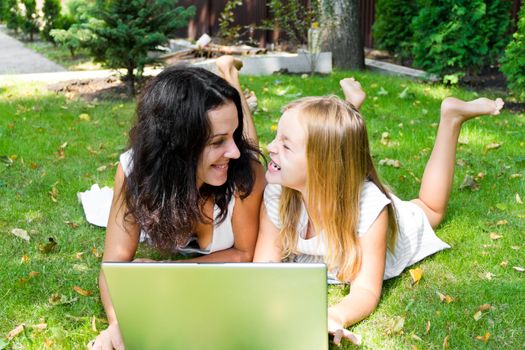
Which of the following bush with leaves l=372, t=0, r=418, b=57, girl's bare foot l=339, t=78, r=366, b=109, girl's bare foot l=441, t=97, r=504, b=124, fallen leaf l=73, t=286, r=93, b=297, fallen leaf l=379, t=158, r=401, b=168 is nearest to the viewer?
fallen leaf l=73, t=286, r=93, b=297

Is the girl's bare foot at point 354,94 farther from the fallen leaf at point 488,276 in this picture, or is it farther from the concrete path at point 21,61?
the concrete path at point 21,61

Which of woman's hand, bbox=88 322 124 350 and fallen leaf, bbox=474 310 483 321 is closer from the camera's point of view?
woman's hand, bbox=88 322 124 350

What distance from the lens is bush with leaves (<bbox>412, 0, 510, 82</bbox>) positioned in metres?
7.18

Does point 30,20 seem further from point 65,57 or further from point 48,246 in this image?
point 48,246

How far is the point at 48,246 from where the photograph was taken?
131 inches

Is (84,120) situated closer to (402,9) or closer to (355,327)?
(355,327)

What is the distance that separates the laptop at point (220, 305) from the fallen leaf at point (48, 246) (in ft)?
4.54

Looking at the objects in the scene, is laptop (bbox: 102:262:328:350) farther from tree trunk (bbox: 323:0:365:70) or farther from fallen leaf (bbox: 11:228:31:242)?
tree trunk (bbox: 323:0:365:70)

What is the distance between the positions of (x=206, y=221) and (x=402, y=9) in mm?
7075

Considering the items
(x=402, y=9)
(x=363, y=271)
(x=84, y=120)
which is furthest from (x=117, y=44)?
(x=363, y=271)

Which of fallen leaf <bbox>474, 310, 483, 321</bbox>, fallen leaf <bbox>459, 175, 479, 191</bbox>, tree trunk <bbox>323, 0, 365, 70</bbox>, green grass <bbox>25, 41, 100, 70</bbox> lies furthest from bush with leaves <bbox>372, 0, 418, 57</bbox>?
fallen leaf <bbox>474, 310, 483, 321</bbox>

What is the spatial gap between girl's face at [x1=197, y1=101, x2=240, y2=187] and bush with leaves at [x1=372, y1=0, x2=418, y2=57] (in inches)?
269

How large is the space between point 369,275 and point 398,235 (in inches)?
17.8

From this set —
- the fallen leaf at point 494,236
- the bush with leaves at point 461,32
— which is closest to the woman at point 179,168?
the fallen leaf at point 494,236
